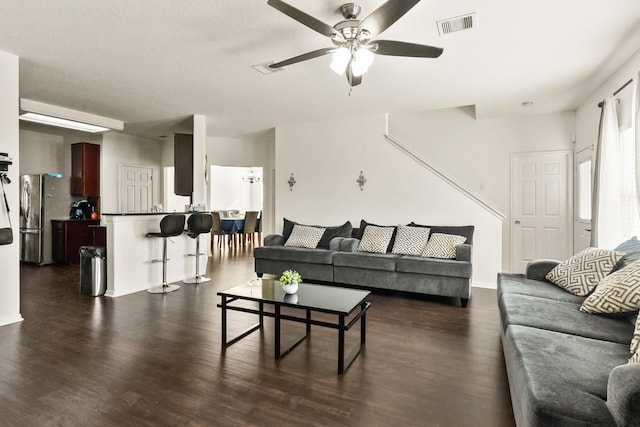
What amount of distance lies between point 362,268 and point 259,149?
173 inches

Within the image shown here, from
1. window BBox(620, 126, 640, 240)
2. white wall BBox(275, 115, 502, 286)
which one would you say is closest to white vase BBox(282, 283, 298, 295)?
white wall BBox(275, 115, 502, 286)

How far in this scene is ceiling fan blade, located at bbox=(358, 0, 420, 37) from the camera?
6.54 ft

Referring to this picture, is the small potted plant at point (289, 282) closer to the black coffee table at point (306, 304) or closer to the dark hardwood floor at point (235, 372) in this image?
the black coffee table at point (306, 304)

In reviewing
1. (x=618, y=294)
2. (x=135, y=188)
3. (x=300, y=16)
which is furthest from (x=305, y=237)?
(x=135, y=188)

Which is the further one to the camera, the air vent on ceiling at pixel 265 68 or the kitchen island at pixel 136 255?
the kitchen island at pixel 136 255

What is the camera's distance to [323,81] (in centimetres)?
403

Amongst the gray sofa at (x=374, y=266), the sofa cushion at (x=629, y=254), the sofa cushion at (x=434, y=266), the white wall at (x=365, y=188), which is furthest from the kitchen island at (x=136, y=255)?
the sofa cushion at (x=629, y=254)

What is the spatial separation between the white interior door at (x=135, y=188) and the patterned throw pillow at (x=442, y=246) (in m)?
6.40

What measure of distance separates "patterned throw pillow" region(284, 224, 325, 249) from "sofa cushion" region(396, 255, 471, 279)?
148cm

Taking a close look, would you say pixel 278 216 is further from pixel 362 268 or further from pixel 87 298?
pixel 87 298

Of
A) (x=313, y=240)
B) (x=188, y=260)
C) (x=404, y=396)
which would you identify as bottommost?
(x=404, y=396)

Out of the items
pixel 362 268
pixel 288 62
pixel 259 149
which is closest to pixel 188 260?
pixel 362 268

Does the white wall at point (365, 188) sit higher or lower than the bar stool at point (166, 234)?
higher

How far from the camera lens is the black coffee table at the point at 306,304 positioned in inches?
97.8
